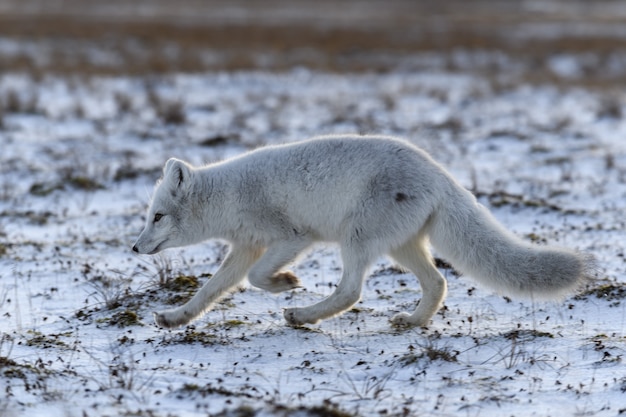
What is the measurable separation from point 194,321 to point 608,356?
10.1 ft

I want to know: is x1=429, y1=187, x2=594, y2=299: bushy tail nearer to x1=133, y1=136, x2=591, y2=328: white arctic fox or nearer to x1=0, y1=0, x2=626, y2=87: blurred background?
x1=133, y1=136, x2=591, y2=328: white arctic fox

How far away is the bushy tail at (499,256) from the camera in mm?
5590

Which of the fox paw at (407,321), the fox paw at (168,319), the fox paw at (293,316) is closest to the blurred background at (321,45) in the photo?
the fox paw at (407,321)

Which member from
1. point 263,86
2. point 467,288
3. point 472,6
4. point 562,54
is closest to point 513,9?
point 472,6

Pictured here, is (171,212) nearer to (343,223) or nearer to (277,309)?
(277,309)

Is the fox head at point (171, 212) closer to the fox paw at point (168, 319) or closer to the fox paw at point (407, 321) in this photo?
the fox paw at point (168, 319)

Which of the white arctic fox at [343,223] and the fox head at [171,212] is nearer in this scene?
the white arctic fox at [343,223]

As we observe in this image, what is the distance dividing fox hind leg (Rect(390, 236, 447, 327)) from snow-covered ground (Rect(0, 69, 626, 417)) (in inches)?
6.4

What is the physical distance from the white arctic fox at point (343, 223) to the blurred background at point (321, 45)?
52.9ft

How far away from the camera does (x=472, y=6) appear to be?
59.1 metres

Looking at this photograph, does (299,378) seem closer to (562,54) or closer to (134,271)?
(134,271)

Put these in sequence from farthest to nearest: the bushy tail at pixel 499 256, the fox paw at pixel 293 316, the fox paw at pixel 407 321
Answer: the fox paw at pixel 407 321
the fox paw at pixel 293 316
the bushy tail at pixel 499 256

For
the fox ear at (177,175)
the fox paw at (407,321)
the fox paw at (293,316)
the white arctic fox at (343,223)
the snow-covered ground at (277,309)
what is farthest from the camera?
the fox ear at (177,175)

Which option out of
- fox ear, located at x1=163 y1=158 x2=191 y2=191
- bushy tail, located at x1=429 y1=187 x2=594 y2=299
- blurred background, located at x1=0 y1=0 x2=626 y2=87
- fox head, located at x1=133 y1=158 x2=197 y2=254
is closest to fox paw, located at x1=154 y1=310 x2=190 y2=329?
fox head, located at x1=133 y1=158 x2=197 y2=254
